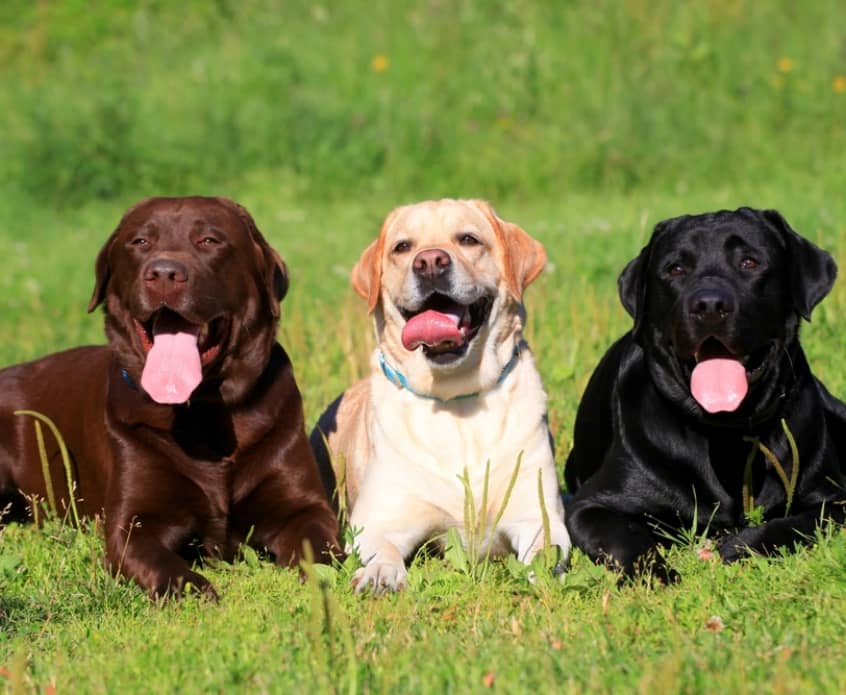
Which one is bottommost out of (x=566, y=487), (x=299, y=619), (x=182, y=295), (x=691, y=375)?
(x=566, y=487)

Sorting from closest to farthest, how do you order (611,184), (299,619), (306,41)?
(299,619) < (611,184) < (306,41)

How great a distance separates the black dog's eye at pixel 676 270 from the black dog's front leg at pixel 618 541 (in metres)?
0.92

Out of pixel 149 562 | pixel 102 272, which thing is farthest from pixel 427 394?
pixel 102 272

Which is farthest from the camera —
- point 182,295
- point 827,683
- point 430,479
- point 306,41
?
point 306,41

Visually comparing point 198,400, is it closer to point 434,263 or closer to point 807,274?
point 434,263

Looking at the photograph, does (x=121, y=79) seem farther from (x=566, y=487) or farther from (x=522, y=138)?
(x=566, y=487)

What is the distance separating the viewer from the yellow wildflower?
49.9 feet

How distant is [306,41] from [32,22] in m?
4.97

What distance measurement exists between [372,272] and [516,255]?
580 mm

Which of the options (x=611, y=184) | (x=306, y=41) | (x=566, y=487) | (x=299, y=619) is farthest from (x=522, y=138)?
(x=299, y=619)

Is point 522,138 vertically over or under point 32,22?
under

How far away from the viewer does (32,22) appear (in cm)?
1870

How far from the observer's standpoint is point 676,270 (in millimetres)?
4945

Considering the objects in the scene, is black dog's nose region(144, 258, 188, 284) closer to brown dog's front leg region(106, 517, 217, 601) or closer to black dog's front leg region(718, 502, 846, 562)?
brown dog's front leg region(106, 517, 217, 601)
